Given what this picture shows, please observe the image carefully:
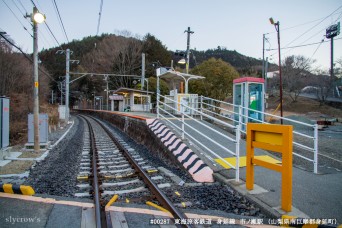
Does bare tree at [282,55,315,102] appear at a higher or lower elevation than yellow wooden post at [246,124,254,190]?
higher

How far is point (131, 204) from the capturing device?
4223mm

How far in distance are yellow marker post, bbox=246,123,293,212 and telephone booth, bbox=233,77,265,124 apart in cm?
654

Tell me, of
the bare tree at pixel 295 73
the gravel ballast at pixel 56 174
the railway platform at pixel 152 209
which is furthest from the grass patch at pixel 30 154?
the bare tree at pixel 295 73

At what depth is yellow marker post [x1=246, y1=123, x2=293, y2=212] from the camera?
3.77 m

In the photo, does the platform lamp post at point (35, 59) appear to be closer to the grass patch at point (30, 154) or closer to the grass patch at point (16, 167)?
the grass patch at point (30, 154)

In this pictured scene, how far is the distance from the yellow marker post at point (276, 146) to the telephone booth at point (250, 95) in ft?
21.5

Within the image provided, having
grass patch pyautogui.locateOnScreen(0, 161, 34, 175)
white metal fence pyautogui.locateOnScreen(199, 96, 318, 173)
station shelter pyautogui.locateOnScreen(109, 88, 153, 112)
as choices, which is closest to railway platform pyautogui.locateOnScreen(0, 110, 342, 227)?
white metal fence pyautogui.locateOnScreen(199, 96, 318, 173)

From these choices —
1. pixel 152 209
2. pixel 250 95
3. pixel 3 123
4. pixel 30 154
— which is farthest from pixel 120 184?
pixel 250 95

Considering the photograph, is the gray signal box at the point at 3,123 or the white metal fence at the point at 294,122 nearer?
the white metal fence at the point at 294,122

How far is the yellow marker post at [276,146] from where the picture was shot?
3.77m

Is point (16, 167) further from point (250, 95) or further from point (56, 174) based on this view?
point (250, 95)

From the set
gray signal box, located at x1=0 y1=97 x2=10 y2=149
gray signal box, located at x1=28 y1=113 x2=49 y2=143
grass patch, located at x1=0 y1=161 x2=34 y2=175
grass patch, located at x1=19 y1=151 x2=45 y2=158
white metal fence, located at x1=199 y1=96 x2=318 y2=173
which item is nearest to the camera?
white metal fence, located at x1=199 y1=96 x2=318 y2=173

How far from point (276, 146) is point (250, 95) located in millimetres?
7596

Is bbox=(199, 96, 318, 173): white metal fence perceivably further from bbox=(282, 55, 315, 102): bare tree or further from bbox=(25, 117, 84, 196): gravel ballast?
bbox=(282, 55, 315, 102): bare tree
